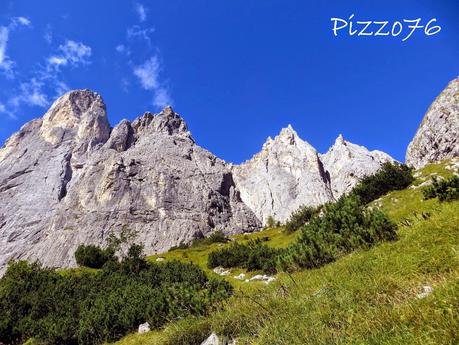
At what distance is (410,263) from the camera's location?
7.18 meters

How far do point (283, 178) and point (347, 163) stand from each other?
101 ft

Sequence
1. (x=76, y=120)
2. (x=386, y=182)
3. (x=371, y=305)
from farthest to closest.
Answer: (x=76, y=120), (x=386, y=182), (x=371, y=305)

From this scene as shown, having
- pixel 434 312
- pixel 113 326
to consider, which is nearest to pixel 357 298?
pixel 434 312

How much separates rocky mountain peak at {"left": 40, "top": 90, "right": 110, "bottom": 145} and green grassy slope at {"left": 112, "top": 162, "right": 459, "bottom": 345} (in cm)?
17834

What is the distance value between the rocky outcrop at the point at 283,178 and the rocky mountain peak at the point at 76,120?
7648 centimetres

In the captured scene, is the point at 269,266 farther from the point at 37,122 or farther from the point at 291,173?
the point at 37,122

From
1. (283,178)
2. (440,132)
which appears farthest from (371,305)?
(283,178)

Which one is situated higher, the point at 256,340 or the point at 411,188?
the point at 411,188

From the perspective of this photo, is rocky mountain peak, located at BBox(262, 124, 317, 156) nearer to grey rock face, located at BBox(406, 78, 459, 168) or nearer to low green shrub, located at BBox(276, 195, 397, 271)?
grey rock face, located at BBox(406, 78, 459, 168)

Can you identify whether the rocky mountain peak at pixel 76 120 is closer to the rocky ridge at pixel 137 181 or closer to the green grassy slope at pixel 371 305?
the rocky ridge at pixel 137 181

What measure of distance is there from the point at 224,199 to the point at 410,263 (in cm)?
13503

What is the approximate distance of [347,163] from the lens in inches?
6191

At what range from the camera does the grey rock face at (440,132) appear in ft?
178

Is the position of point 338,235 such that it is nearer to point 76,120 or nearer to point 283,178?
point 283,178
